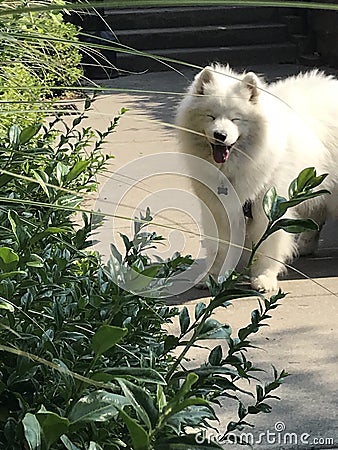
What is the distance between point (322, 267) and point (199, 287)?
0.81 metres

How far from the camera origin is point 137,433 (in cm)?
106

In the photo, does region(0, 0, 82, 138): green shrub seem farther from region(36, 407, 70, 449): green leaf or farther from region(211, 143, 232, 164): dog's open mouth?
region(211, 143, 232, 164): dog's open mouth

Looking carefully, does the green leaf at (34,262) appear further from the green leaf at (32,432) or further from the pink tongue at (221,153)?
the pink tongue at (221,153)

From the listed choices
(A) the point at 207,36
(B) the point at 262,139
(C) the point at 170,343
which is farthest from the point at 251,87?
(A) the point at 207,36

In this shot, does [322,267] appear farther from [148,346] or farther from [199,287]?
[148,346]

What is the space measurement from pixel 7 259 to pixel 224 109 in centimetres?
312

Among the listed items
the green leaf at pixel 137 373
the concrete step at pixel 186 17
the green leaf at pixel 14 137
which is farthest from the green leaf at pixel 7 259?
the concrete step at pixel 186 17

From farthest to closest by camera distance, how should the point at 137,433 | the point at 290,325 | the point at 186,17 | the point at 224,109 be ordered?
1. the point at 186,17
2. the point at 224,109
3. the point at 290,325
4. the point at 137,433

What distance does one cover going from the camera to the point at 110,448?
1.39 meters

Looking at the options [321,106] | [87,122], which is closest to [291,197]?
[321,106]

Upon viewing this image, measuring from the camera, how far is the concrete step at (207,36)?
1259 centimetres

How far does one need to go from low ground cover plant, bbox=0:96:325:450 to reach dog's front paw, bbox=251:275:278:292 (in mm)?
2639

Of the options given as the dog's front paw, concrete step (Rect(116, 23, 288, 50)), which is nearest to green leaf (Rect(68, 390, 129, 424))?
the dog's front paw

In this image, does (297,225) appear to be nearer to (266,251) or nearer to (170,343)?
(170,343)
